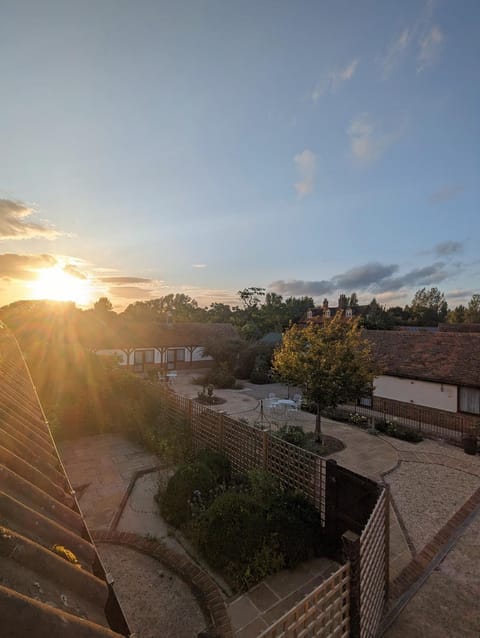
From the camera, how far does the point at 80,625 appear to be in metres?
0.99

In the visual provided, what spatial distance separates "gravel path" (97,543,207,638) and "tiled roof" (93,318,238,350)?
2269cm

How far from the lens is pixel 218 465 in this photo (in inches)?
295

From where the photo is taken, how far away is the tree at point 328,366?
1086 cm

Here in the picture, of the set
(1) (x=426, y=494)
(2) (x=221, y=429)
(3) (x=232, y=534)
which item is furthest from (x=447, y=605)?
(2) (x=221, y=429)

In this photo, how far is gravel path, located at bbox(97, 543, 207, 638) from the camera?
415cm

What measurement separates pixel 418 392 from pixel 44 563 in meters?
17.1

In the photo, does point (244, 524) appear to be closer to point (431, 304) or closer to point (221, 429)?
point (221, 429)

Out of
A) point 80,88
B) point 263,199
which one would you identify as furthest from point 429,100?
point 80,88

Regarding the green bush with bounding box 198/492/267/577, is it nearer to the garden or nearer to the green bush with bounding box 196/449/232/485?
the garden

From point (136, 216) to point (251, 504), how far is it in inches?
402

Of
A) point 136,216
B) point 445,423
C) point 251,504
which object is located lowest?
point 445,423

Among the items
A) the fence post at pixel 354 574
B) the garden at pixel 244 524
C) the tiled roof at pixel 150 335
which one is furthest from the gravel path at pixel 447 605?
the tiled roof at pixel 150 335

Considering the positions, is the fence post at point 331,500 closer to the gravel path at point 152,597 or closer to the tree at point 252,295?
the gravel path at point 152,597

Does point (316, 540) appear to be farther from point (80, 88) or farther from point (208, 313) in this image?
point (208, 313)
